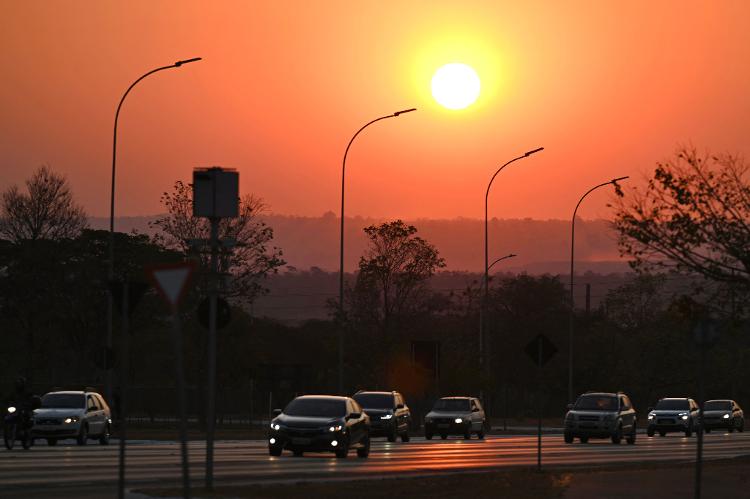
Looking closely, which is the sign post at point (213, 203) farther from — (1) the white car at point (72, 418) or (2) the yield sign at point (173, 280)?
(1) the white car at point (72, 418)

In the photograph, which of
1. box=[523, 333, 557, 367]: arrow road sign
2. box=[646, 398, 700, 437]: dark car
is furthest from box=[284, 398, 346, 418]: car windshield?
box=[646, 398, 700, 437]: dark car

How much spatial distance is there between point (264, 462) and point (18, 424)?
8.94 m

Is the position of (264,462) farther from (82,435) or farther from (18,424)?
(82,435)

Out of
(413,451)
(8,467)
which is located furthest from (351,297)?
(8,467)

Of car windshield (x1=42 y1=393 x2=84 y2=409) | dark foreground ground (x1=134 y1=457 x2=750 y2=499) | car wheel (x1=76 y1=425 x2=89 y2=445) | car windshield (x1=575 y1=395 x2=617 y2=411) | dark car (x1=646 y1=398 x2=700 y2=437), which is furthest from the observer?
dark car (x1=646 y1=398 x2=700 y2=437)

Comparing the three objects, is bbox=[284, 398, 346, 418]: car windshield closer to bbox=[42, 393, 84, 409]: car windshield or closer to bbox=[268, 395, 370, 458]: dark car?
bbox=[268, 395, 370, 458]: dark car

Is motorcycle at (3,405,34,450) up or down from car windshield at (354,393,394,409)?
down

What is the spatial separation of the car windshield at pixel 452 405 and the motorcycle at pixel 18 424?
2123 cm

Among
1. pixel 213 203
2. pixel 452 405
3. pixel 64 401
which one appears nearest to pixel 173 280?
pixel 213 203

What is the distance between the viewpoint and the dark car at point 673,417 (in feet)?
211

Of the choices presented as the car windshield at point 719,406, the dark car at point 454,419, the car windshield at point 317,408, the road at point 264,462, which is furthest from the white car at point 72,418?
the car windshield at point 719,406

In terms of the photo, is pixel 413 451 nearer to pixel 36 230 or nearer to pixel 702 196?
pixel 702 196

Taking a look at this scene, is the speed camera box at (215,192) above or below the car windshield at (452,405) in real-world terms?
above

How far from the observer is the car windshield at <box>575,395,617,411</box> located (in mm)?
52031
